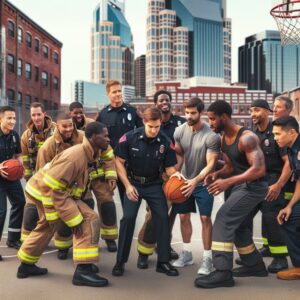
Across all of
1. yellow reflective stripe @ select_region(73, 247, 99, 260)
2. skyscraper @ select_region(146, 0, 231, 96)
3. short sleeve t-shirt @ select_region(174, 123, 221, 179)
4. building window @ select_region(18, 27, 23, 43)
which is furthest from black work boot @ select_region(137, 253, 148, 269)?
skyscraper @ select_region(146, 0, 231, 96)

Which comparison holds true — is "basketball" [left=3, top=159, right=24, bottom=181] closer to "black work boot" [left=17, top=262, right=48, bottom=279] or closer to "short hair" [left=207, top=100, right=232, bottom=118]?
"black work boot" [left=17, top=262, right=48, bottom=279]

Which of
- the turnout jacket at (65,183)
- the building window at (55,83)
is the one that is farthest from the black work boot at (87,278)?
the building window at (55,83)

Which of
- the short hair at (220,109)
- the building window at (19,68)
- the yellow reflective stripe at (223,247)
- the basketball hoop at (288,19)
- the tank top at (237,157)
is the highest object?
the building window at (19,68)

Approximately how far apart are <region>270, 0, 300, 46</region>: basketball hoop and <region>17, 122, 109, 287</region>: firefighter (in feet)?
21.5

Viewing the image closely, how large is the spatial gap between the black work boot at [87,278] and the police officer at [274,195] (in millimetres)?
2166

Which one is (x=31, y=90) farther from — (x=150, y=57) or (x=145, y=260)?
(x=150, y=57)

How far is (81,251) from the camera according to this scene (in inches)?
207

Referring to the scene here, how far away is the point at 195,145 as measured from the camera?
5.99 meters

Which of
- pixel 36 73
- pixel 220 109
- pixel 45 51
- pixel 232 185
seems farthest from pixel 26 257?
pixel 45 51

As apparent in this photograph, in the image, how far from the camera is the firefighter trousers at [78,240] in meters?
5.26

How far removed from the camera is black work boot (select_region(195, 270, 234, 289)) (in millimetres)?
5191

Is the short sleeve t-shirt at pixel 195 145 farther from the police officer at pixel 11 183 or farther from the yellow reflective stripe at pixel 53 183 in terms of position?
the police officer at pixel 11 183

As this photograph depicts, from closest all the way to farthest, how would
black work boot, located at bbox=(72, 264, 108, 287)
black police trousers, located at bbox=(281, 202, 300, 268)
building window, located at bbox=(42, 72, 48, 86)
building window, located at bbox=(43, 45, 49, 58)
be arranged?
black work boot, located at bbox=(72, 264, 108, 287)
black police trousers, located at bbox=(281, 202, 300, 268)
building window, located at bbox=(42, 72, 48, 86)
building window, located at bbox=(43, 45, 49, 58)

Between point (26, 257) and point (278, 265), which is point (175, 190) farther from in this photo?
point (26, 257)
